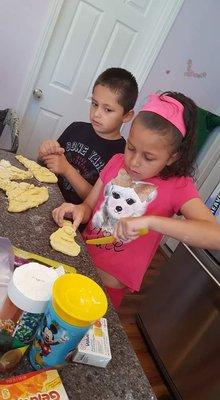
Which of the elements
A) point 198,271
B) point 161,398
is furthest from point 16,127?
point 161,398

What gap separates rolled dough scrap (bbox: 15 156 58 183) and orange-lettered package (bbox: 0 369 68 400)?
758mm

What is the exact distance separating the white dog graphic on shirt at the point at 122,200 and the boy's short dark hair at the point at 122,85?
1.28ft

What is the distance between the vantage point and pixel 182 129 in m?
0.81

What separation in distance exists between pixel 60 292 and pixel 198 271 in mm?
1367

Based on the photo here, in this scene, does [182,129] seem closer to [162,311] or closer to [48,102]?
[162,311]

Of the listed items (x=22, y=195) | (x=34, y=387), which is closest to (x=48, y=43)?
(x=22, y=195)

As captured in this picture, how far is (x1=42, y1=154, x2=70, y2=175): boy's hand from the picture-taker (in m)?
1.20

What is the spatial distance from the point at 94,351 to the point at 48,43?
7.18 ft

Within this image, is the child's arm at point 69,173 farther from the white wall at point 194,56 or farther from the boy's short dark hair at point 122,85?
the white wall at point 194,56

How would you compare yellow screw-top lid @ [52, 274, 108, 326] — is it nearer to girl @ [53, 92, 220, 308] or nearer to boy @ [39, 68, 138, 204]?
girl @ [53, 92, 220, 308]

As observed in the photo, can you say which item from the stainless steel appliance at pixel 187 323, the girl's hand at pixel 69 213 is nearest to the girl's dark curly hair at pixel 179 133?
the girl's hand at pixel 69 213

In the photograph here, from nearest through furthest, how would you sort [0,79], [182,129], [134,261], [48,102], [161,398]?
[182,129] < [134,261] < [161,398] < [0,79] < [48,102]

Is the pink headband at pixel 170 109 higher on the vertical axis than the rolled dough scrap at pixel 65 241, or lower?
higher

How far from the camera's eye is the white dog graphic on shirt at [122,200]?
94 cm
